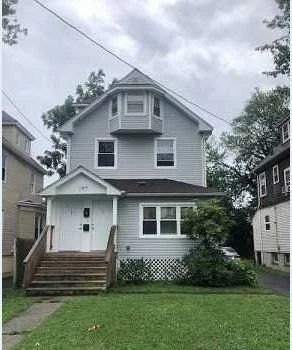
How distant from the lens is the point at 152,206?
16.1 m

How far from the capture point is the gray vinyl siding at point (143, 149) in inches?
711

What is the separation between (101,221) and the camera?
16.4 m

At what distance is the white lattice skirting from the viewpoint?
15531 millimetres

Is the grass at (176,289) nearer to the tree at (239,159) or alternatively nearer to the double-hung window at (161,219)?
the double-hung window at (161,219)

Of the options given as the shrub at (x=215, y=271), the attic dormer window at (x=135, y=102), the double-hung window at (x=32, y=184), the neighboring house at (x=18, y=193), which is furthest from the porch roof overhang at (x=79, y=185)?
the double-hung window at (x=32, y=184)

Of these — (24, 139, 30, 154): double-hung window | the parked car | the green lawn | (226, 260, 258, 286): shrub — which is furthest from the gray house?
(24, 139, 30, 154): double-hung window

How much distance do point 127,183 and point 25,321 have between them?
9.66 m

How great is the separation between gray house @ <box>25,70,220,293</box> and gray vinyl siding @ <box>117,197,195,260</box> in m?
0.04

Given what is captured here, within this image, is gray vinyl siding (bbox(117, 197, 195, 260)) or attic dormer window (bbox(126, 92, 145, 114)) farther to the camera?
attic dormer window (bbox(126, 92, 145, 114))

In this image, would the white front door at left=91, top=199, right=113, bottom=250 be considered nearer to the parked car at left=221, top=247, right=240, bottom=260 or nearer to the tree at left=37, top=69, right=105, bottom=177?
the parked car at left=221, top=247, right=240, bottom=260

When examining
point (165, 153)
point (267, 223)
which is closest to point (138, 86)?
point (165, 153)

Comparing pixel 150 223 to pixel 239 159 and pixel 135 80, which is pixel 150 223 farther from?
pixel 239 159

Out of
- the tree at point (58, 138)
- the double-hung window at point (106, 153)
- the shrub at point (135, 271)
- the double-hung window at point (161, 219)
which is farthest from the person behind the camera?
the tree at point (58, 138)

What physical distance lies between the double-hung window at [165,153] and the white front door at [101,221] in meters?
3.10
